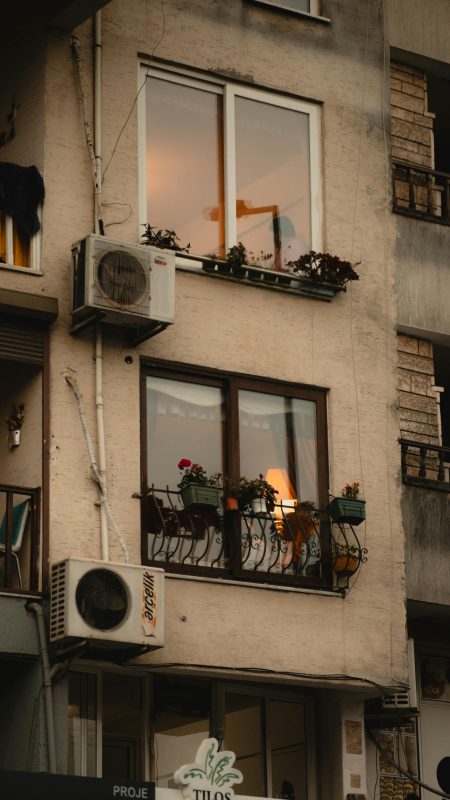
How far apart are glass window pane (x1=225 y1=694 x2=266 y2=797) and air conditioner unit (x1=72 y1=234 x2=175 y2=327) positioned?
3.91 m

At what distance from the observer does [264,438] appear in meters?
18.1

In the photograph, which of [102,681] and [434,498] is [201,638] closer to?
[102,681]

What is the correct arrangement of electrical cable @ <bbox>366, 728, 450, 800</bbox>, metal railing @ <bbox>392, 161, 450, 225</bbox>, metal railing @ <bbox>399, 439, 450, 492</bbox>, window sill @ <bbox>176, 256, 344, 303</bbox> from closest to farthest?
1. electrical cable @ <bbox>366, 728, 450, 800</bbox>
2. window sill @ <bbox>176, 256, 344, 303</bbox>
3. metal railing @ <bbox>399, 439, 450, 492</bbox>
4. metal railing @ <bbox>392, 161, 450, 225</bbox>

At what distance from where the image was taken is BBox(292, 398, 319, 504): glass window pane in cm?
1817

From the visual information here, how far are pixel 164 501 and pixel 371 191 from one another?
15.0 feet

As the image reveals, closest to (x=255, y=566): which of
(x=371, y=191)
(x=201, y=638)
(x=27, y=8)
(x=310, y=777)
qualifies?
(x=201, y=638)

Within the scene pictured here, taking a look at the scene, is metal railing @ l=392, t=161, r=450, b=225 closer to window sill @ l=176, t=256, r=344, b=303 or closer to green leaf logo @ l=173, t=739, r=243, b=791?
window sill @ l=176, t=256, r=344, b=303

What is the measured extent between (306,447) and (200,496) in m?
1.82

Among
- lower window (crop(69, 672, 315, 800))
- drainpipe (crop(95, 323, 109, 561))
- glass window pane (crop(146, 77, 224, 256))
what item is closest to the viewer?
drainpipe (crop(95, 323, 109, 561))

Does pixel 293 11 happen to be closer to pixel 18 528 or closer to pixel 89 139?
pixel 89 139

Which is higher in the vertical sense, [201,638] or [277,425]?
[277,425]

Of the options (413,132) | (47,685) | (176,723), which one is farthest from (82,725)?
(413,132)

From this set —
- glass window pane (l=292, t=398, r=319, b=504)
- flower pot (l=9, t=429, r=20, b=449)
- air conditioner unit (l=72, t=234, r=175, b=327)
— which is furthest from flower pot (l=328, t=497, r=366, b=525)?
flower pot (l=9, t=429, r=20, b=449)

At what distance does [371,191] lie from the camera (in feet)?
64.2
